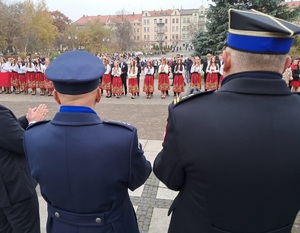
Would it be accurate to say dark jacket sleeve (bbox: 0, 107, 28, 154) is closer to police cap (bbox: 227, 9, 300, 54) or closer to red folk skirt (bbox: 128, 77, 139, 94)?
police cap (bbox: 227, 9, 300, 54)

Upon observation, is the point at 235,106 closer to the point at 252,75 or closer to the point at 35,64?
the point at 252,75

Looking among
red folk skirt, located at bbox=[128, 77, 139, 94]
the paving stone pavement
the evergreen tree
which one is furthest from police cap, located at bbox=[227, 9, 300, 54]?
the evergreen tree

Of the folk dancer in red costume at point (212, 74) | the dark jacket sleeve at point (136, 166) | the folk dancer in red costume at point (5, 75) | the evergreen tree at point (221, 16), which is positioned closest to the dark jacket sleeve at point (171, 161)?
the dark jacket sleeve at point (136, 166)

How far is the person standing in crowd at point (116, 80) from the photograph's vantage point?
1298 centimetres

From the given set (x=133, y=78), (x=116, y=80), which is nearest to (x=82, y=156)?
(x=133, y=78)

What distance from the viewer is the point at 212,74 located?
39.9ft

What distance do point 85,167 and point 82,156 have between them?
7 cm

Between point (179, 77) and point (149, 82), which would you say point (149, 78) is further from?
point (179, 77)

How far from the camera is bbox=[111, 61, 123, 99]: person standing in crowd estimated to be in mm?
12977

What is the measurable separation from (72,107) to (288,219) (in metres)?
1.31

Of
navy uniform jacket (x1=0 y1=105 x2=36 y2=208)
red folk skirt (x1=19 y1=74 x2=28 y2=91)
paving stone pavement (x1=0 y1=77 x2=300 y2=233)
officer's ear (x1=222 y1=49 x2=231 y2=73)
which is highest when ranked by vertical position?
officer's ear (x1=222 y1=49 x2=231 y2=73)

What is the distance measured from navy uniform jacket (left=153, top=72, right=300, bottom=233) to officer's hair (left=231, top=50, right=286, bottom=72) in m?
0.04

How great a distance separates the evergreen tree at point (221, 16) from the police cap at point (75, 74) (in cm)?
1491

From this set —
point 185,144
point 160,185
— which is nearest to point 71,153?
point 185,144
